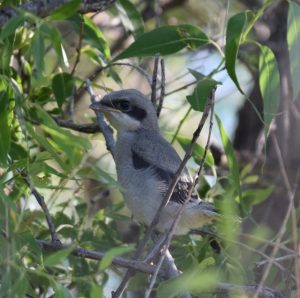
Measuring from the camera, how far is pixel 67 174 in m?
3.02

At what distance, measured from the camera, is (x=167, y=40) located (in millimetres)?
3600

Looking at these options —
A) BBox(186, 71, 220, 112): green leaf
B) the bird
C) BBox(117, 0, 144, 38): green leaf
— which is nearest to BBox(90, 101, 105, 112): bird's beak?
the bird

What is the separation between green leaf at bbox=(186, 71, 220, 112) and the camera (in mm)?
3363

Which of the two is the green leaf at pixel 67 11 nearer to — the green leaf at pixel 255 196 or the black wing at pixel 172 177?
the black wing at pixel 172 177

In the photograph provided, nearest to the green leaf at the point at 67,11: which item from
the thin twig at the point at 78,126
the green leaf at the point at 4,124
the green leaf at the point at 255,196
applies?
the green leaf at the point at 4,124

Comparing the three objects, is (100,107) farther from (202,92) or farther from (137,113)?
(202,92)

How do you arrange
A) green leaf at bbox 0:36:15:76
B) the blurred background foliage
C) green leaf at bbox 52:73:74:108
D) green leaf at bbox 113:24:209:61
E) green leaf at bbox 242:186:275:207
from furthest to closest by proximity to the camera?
1. green leaf at bbox 242:186:275:207
2. green leaf at bbox 52:73:74:108
3. green leaf at bbox 113:24:209:61
4. green leaf at bbox 0:36:15:76
5. the blurred background foliage

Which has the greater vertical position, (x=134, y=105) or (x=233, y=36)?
(x=233, y=36)

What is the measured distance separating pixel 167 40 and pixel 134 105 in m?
1.02

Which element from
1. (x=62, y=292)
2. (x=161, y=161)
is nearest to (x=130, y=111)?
(x=161, y=161)

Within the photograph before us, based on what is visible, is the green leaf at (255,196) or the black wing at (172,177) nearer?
the black wing at (172,177)

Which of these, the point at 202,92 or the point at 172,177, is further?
the point at 172,177

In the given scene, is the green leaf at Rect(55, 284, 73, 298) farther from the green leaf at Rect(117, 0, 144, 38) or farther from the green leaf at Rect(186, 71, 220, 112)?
the green leaf at Rect(117, 0, 144, 38)

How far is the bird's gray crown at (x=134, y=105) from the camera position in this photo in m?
4.45
